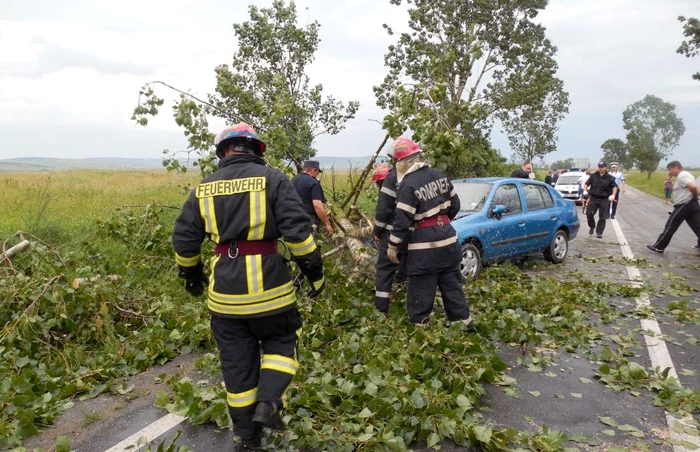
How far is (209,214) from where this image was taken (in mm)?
3037

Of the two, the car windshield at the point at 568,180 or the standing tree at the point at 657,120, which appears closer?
the car windshield at the point at 568,180

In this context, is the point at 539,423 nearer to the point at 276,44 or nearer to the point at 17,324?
the point at 17,324

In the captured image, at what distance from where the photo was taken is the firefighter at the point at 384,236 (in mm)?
5215

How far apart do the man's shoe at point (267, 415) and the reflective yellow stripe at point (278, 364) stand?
0.21 metres

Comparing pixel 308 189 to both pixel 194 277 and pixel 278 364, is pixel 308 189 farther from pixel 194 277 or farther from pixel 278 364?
pixel 278 364

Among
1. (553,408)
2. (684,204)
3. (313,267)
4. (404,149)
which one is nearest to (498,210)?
(404,149)

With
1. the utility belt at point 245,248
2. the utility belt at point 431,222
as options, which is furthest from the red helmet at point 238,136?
the utility belt at point 431,222

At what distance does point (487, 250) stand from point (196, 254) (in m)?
5.06

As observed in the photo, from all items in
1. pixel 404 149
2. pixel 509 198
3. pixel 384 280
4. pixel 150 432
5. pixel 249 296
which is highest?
pixel 404 149

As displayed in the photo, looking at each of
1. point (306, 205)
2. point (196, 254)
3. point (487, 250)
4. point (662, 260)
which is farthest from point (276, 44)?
point (196, 254)

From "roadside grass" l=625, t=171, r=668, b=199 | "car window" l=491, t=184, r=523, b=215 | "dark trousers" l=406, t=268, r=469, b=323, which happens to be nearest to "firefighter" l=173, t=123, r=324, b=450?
"dark trousers" l=406, t=268, r=469, b=323

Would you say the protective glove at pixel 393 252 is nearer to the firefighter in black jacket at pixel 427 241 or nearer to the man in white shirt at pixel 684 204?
the firefighter in black jacket at pixel 427 241

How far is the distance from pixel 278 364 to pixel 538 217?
6429 millimetres

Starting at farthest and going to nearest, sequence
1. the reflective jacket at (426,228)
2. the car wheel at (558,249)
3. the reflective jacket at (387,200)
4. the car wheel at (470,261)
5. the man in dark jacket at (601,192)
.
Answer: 1. the man in dark jacket at (601,192)
2. the car wheel at (558,249)
3. the car wheel at (470,261)
4. the reflective jacket at (387,200)
5. the reflective jacket at (426,228)
